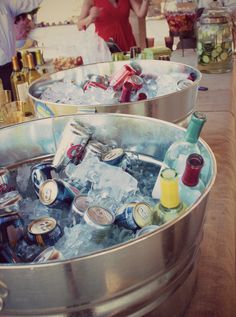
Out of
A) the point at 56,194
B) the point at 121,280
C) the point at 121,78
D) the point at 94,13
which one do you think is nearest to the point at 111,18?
the point at 94,13

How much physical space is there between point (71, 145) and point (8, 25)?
8.52 ft

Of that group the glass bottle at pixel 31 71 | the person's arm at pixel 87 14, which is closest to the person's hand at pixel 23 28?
the person's arm at pixel 87 14

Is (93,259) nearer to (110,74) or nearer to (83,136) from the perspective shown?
(83,136)

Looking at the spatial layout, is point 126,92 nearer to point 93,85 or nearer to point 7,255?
point 93,85

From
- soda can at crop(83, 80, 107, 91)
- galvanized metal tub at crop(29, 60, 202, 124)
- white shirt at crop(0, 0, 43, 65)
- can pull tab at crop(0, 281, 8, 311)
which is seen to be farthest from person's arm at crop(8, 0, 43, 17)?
can pull tab at crop(0, 281, 8, 311)

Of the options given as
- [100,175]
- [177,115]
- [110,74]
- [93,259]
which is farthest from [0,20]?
[93,259]

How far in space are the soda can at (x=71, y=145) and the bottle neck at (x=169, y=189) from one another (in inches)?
10.8

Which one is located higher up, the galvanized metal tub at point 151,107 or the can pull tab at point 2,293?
the galvanized metal tub at point 151,107

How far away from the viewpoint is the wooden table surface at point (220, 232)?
2.31 ft

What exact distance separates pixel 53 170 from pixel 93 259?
382 mm

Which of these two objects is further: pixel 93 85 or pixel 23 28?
pixel 23 28

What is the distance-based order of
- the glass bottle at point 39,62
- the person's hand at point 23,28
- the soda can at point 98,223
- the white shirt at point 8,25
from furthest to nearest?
the person's hand at point 23,28
the white shirt at point 8,25
the glass bottle at point 39,62
the soda can at point 98,223

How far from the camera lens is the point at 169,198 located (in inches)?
24.8

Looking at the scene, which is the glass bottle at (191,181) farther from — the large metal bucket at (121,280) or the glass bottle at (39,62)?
the glass bottle at (39,62)
